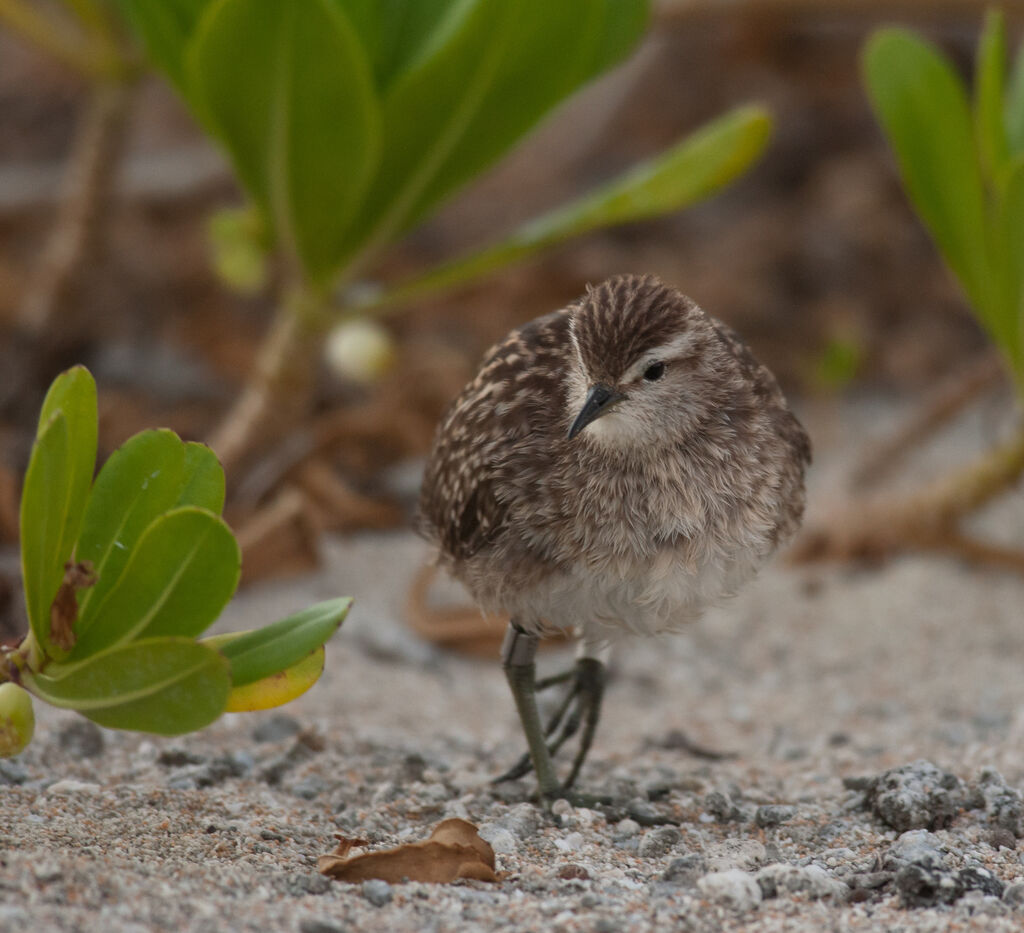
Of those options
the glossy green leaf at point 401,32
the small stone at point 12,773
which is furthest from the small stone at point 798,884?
the glossy green leaf at point 401,32

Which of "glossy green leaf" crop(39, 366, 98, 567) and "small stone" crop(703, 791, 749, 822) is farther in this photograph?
"small stone" crop(703, 791, 749, 822)

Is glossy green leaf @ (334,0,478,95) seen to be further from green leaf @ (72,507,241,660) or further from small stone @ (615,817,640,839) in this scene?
small stone @ (615,817,640,839)

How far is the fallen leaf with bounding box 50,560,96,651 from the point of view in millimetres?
2572

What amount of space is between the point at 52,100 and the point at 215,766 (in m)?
7.24

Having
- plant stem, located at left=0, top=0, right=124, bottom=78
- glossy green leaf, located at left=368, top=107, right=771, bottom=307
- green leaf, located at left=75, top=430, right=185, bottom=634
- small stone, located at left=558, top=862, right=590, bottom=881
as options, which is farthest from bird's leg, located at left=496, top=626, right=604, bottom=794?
plant stem, located at left=0, top=0, right=124, bottom=78

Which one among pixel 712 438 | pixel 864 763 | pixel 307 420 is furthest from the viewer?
pixel 307 420

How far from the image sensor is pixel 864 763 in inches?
154

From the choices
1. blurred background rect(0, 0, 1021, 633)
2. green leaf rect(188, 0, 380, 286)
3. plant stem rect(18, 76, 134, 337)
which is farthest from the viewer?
blurred background rect(0, 0, 1021, 633)

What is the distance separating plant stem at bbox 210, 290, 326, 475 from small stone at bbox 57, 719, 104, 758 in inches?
61.4

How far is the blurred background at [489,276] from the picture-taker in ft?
20.0

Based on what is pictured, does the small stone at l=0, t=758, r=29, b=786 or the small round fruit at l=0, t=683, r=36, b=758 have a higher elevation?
the small stone at l=0, t=758, r=29, b=786

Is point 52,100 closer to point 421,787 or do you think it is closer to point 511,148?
point 511,148

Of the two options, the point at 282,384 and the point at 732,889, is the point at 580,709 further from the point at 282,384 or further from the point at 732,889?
the point at 282,384

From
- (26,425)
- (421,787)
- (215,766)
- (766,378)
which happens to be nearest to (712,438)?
(766,378)
